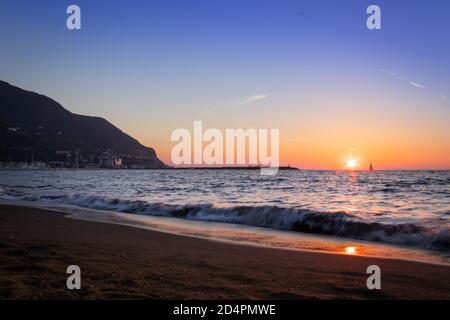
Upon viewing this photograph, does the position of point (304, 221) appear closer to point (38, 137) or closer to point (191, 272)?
point (191, 272)

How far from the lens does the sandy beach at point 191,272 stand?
529 centimetres

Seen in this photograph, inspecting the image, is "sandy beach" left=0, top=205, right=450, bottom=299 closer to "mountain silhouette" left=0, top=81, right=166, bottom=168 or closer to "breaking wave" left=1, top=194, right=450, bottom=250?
"breaking wave" left=1, top=194, right=450, bottom=250

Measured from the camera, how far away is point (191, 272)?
21.2 ft

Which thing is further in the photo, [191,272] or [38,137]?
[38,137]

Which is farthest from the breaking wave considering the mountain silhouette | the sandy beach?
the mountain silhouette

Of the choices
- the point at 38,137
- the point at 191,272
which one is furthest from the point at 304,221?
the point at 38,137

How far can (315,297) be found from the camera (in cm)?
524

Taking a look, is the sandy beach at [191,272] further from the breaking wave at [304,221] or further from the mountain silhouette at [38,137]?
the mountain silhouette at [38,137]
